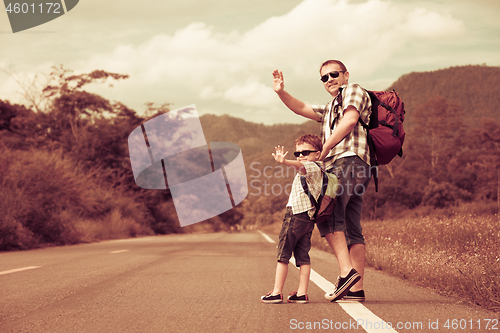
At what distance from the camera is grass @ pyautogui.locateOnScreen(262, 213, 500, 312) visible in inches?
197

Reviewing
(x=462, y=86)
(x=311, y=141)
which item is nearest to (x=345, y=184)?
(x=311, y=141)

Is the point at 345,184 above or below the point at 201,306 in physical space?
Answer: above

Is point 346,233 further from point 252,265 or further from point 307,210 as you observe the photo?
point 252,265

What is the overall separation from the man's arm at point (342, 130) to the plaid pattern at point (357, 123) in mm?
64

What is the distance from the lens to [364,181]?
477cm

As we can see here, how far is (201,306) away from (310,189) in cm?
146

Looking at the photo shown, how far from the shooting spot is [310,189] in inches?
178

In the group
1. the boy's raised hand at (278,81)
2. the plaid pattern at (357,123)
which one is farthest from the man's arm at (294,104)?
the plaid pattern at (357,123)

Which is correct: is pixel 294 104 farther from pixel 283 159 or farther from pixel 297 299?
pixel 297 299

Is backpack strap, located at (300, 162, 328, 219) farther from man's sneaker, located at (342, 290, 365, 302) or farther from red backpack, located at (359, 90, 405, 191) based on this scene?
man's sneaker, located at (342, 290, 365, 302)

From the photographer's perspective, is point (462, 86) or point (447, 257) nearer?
point (447, 257)

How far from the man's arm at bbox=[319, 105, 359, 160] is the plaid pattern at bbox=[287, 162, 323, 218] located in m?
0.16

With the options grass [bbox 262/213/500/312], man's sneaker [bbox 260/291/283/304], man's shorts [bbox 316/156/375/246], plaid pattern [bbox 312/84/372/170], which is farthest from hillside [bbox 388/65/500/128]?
man's sneaker [bbox 260/291/283/304]

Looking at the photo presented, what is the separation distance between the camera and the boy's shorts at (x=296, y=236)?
468cm
